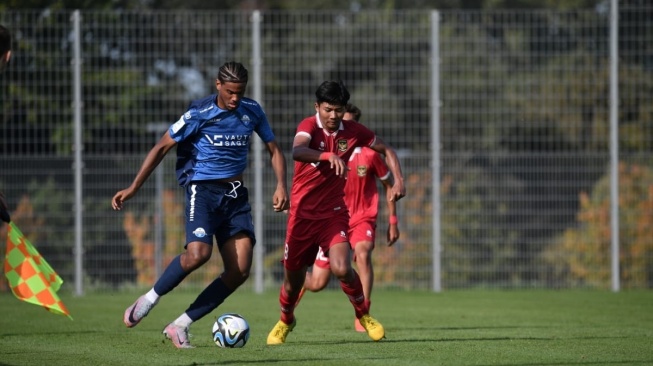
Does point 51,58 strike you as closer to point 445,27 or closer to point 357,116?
point 445,27

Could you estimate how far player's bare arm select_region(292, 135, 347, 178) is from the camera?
895 cm

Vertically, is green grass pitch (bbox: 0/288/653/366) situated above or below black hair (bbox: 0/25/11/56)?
below

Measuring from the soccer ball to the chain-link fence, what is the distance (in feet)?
30.1

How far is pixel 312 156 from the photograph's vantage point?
9.41 meters

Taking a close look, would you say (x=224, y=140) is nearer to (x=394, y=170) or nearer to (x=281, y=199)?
(x=281, y=199)

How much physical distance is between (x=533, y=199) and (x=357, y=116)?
24.6 feet

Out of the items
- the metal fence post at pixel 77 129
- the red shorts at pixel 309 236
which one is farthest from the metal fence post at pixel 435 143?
the red shorts at pixel 309 236

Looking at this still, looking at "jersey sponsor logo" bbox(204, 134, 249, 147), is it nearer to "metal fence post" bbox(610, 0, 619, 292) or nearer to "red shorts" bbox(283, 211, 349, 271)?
"red shorts" bbox(283, 211, 349, 271)

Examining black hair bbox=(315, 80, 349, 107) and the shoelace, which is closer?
the shoelace

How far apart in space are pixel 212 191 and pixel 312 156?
2.76ft

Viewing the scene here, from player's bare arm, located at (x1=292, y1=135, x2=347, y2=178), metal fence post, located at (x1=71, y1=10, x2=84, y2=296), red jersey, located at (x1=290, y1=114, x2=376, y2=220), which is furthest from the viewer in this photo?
metal fence post, located at (x1=71, y1=10, x2=84, y2=296)

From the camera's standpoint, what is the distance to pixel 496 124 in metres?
19.2

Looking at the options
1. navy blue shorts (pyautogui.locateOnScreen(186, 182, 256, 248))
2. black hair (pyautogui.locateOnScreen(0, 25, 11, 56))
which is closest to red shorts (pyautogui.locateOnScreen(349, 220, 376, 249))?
navy blue shorts (pyautogui.locateOnScreen(186, 182, 256, 248))

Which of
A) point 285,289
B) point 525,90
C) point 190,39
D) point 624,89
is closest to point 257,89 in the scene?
point 190,39
